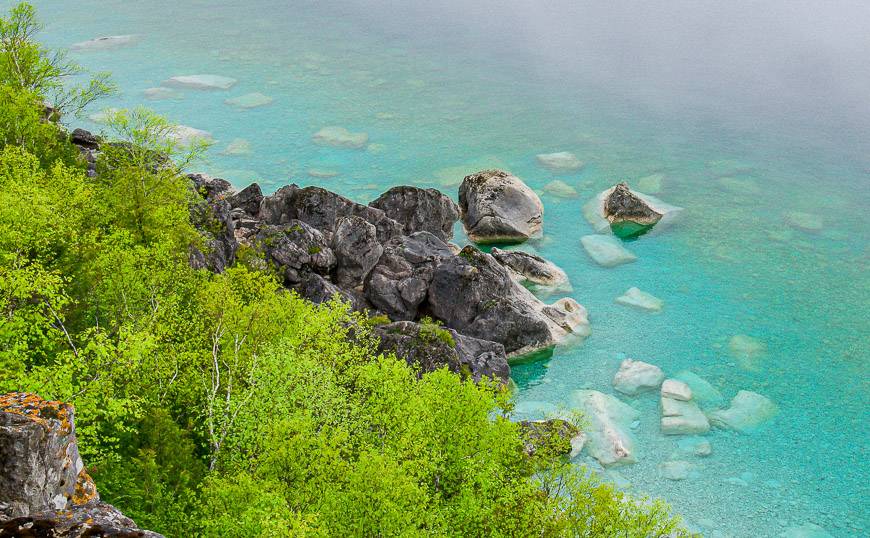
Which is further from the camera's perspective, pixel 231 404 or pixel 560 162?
pixel 560 162

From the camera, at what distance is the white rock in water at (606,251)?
84000mm

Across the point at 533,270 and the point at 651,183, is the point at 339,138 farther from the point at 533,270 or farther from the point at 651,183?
the point at 533,270

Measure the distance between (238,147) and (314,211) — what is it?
36918 mm

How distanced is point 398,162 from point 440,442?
71.5m

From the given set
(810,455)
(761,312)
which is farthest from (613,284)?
(810,455)

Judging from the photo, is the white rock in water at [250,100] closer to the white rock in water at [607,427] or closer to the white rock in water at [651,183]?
the white rock in water at [651,183]

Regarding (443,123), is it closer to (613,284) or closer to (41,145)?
(613,284)

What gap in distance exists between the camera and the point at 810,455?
197 ft

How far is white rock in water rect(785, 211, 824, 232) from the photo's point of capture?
93.9m

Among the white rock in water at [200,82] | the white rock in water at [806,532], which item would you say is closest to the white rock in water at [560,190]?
the white rock in water at [806,532]

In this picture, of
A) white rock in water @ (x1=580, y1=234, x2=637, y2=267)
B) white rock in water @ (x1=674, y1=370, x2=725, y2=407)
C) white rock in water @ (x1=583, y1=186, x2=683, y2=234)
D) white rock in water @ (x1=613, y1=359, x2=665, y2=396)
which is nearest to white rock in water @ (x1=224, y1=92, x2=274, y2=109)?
white rock in water @ (x1=583, y1=186, x2=683, y2=234)

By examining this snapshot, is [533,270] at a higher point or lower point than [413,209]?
lower

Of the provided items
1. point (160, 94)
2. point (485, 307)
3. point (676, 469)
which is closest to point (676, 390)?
point (676, 469)

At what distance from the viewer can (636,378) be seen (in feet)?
216
